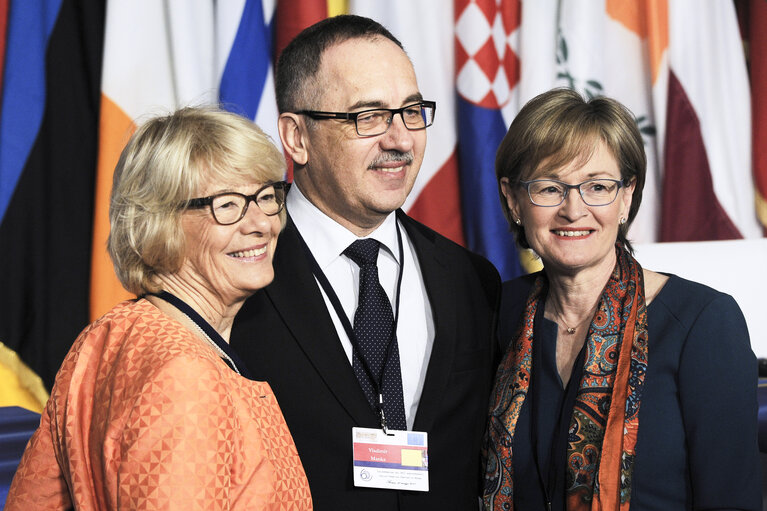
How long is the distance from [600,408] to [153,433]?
983 mm

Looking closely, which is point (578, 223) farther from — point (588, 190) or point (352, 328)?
point (352, 328)

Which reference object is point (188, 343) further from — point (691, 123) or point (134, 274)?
point (691, 123)

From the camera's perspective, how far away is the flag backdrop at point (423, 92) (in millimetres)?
2725

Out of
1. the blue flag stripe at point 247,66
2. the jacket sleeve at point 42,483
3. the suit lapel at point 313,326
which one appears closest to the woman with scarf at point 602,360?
the suit lapel at point 313,326

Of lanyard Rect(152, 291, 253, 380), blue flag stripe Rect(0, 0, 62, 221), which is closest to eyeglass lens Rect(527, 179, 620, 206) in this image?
lanyard Rect(152, 291, 253, 380)

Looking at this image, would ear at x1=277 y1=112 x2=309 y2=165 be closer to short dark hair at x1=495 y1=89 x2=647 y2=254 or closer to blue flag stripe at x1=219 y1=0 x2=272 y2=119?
short dark hair at x1=495 y1=89 x2=647 y2=254

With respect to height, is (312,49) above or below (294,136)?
above

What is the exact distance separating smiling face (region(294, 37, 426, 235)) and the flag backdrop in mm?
656

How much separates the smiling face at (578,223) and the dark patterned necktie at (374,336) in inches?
15.6

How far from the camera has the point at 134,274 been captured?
1413mm

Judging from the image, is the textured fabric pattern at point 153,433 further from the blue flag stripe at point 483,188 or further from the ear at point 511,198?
the blue flag stripe at point 483,188

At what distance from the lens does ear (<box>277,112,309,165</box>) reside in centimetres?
206

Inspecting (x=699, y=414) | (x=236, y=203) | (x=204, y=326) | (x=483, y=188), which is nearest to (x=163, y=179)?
(x=236, y=203)

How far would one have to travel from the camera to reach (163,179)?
1.39 metres
